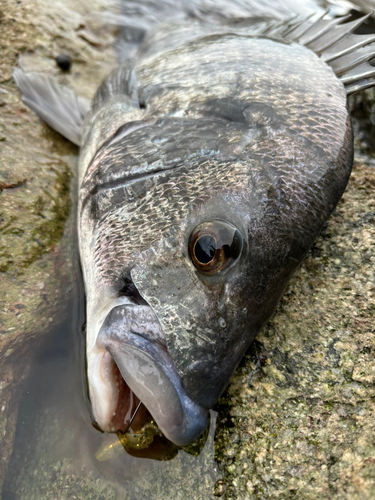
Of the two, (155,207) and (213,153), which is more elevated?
(213,153)

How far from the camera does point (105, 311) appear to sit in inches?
67.8

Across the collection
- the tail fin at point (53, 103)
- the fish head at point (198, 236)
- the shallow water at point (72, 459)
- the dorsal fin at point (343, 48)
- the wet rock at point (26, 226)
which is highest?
the dorsal fin at point (343, 48)

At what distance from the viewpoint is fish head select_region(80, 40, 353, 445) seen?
1577 millimetres

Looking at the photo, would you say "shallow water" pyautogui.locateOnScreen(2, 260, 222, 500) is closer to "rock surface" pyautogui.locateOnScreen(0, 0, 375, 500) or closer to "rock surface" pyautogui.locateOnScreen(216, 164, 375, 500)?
"rock surface" pyautogui.locateOnScreen(0, 0, 375, 500)

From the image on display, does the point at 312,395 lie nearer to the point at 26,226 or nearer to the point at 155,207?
the point at 155,207

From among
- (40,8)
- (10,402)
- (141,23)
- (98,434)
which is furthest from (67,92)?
(98,434)

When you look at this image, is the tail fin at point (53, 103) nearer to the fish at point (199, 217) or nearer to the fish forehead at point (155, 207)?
the fish at point (199, 217)

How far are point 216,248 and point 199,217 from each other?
19cm

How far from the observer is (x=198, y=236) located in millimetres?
1679

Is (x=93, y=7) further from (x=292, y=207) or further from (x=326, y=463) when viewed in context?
(x=326, y=463)

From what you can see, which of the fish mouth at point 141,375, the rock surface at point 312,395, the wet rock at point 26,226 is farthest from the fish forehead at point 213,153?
the rock surface at point 312,395

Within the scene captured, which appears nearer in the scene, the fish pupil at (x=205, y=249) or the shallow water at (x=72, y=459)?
the fish pupil at (x=205, y=249)

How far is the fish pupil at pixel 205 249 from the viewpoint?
1.64 m

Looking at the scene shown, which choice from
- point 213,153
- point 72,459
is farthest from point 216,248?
point 72,459
